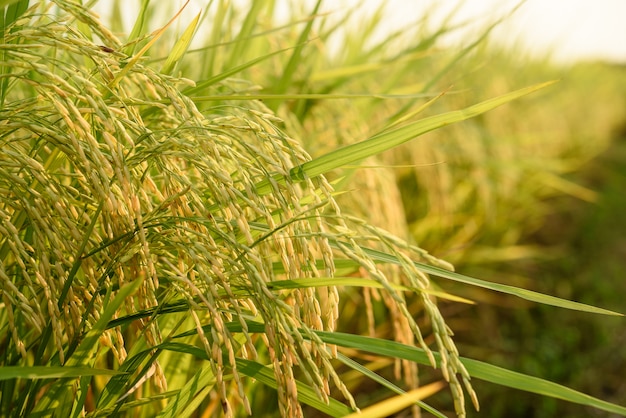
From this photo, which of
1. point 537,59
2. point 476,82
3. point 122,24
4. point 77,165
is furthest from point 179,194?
point 537,59

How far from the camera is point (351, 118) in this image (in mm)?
2041

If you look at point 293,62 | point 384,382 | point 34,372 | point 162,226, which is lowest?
point 384,382

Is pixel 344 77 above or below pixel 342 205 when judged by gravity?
above

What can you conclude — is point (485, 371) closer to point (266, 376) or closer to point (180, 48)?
point (266, 376)

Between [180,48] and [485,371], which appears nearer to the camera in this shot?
[485,371]

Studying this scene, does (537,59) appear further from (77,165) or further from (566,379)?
(77,165)

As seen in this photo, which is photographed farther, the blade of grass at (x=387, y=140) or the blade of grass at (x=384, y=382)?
the blade of grass at (x=387, y=140)

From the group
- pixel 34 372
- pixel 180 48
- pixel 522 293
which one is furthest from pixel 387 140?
pixel 34 372

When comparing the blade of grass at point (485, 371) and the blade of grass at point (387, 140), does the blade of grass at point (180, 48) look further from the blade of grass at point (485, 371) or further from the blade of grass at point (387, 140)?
the blade of grass at point (485, 371)

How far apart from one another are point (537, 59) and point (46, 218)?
681 centimetres

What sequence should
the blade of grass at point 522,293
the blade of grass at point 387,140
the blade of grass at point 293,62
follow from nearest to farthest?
the blade of grass at point 522,293 → the blade of grass at point 387,140 → the blade of grass at point 293,62

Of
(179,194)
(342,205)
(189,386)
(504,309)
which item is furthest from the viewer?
(504,309)

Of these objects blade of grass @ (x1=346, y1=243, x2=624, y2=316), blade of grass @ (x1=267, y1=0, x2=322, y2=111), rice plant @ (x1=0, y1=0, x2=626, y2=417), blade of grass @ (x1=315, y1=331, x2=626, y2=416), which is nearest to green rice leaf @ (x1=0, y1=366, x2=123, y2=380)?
rice plant @ (x1=0, y1=0, x2=626, y2=417)

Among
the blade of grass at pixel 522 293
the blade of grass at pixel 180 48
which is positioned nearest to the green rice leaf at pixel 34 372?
the blade of grass at pixel 522 293
